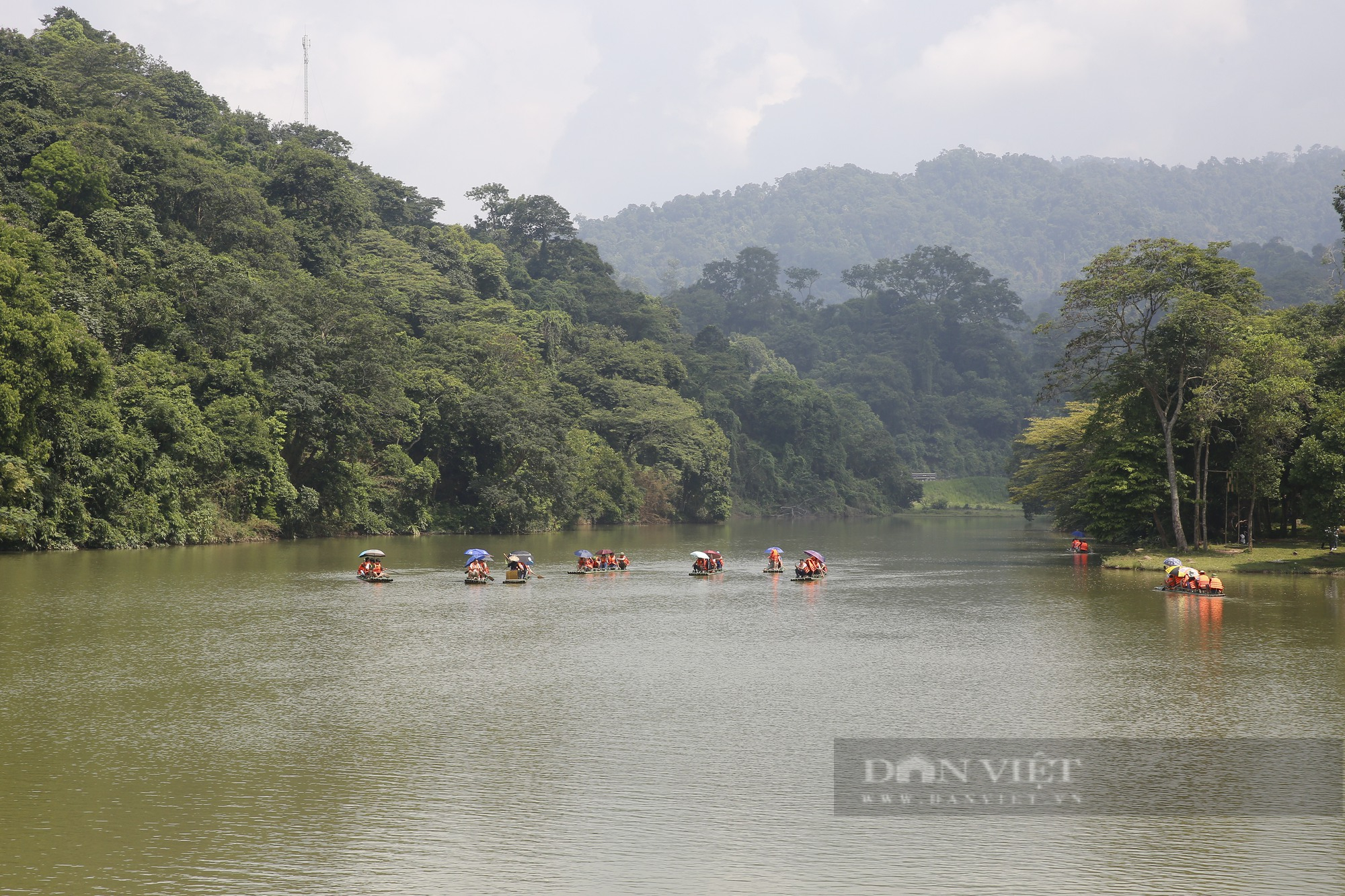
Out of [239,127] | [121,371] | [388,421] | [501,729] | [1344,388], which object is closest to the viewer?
[501,729]

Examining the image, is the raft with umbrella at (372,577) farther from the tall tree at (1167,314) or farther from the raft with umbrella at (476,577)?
the tall tree at (1167,314)

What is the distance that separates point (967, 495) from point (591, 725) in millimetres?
118585

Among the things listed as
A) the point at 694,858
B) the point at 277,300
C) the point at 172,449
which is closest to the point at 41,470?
the point at 172,449

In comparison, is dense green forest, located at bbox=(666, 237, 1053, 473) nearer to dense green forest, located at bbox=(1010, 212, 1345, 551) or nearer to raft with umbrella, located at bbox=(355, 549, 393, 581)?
dense green forest, located at bbox=(1010, 212, 1345, 551)

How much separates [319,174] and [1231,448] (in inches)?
2370

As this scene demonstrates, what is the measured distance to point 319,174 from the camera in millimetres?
75438

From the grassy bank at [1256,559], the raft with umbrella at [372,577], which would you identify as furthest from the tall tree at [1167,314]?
the raft with umbrella at [372,577]

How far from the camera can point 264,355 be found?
172 ft

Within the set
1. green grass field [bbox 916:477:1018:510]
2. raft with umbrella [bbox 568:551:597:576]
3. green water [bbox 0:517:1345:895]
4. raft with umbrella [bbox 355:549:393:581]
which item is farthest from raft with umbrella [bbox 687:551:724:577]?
green grass field [bbox 916:477:1018:510]

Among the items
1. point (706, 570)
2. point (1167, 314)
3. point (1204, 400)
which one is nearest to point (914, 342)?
point (1167, 314)

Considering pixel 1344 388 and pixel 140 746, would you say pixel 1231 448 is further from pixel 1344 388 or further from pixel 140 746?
pixel 140 746

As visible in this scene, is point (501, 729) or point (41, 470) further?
point (41, 470)

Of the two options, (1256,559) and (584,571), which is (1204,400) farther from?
(584,571)

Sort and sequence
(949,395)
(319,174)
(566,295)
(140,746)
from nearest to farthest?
(140,746) < (319,174) < (566,295) < (949,395)
